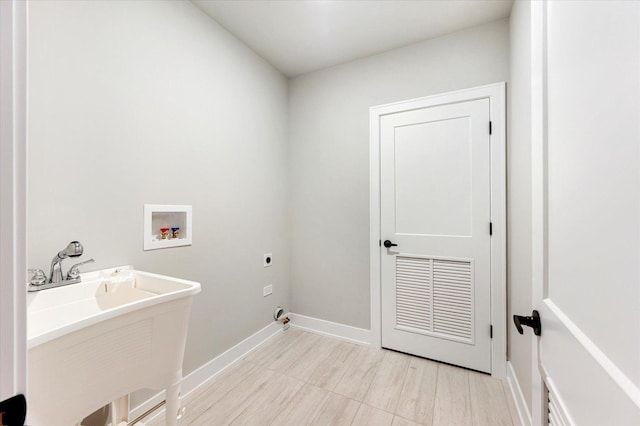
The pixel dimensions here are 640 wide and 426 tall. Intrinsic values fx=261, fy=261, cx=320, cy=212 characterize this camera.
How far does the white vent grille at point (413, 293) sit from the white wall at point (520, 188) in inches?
21.5

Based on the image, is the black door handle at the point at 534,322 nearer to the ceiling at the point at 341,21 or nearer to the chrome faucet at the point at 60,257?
the chrome faucet at the point at 60,257

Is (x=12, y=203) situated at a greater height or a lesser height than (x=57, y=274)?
greater

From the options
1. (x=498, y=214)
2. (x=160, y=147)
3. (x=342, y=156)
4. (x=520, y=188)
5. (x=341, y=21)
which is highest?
(x=341, y=21)

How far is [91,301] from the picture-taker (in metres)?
1.17

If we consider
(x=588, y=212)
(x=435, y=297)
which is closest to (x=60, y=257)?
(x=588, y=212)

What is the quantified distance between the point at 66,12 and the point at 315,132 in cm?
182

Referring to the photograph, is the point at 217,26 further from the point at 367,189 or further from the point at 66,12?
the point at 367,189

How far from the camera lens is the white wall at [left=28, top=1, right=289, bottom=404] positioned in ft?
3.84

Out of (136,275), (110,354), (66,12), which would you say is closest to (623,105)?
(110,354)

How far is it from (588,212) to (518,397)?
5.55 ft

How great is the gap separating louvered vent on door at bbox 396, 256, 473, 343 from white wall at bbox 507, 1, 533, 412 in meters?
0.28

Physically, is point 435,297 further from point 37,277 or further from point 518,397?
point 37,277

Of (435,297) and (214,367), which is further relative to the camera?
(435,297)

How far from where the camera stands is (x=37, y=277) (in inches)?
42.5
